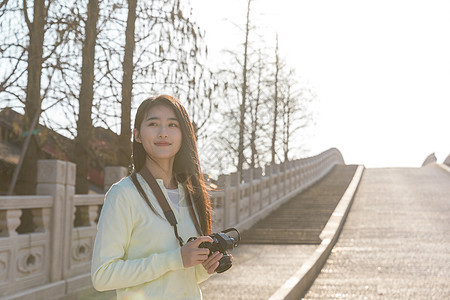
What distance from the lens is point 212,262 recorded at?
99.6 inches

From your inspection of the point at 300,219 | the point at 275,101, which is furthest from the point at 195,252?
the point at 275,101

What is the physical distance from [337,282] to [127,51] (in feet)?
17.0

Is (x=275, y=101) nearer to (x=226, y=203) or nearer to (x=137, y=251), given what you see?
(x=226, y=203)

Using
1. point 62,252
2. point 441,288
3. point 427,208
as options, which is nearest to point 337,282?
point 441,288

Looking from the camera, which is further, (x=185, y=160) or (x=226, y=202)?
(x=226, y=202)

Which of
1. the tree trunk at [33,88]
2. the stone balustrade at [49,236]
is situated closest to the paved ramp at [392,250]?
the stone balustrade at [49,236]

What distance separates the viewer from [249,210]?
18.9 meters

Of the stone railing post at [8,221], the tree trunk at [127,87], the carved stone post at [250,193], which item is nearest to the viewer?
the stone railing post at [8,221]

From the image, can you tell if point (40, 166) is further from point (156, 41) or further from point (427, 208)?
point (427, 208)

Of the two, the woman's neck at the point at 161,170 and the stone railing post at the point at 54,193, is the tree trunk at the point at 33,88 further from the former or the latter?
the woman's neck at the point at 161,170

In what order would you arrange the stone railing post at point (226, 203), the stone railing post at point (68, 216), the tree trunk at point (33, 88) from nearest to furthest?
the stone railing post at point (68, 216)
the tree trunk at point (33, 88)
the stone railing post at point (226, 203)

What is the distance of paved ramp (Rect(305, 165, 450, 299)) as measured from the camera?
973cm

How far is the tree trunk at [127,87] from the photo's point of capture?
11.2 m

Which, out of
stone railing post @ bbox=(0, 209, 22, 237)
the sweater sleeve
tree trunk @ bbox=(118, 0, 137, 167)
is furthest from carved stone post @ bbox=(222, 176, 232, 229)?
the sweater sleeve
